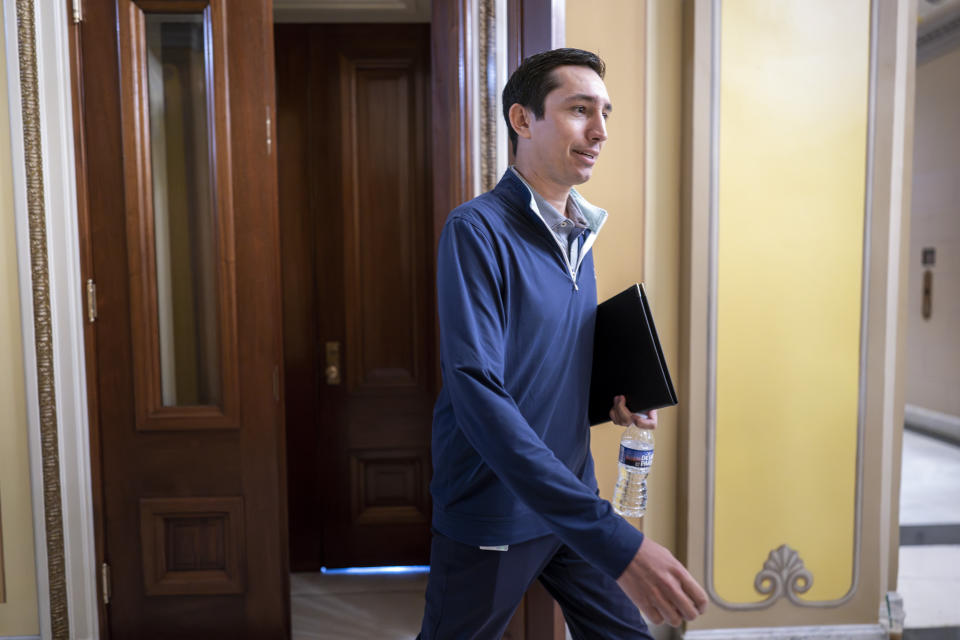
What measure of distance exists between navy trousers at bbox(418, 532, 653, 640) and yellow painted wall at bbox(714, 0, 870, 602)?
954 millimetres

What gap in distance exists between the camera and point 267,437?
2.01m

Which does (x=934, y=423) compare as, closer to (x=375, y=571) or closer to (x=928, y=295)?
(x=928, y=295)

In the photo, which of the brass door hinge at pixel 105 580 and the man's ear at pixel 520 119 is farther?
the brass door hinge at pixel 105 580

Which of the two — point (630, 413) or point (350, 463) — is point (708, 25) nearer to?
point (630, 413)

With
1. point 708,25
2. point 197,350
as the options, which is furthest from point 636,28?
point 197,350

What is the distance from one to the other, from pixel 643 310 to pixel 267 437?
4.68 ft

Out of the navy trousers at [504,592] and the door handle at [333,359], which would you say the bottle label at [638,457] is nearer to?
the navy trousers at [504,592]

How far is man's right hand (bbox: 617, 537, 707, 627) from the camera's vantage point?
2.40ft

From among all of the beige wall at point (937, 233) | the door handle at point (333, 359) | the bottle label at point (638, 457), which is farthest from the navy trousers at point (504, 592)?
the beige wall at point (937, 233)

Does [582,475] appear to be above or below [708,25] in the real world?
below

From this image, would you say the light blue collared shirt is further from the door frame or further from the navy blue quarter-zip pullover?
the door frame

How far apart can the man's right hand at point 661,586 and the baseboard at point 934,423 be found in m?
5.70

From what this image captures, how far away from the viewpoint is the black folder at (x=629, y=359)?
112cm

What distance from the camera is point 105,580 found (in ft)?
6.45
